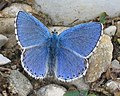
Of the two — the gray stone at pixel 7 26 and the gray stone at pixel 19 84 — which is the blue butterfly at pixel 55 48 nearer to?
the gray stone at pixel 19 84

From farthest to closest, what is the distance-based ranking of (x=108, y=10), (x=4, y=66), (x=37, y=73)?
1. (x=108, y=10)
2. (x=4, y=66)
3. (x=37, y=73)

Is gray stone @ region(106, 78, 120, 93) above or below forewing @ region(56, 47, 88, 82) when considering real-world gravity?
below

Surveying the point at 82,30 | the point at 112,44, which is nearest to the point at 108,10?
the point at 112,44

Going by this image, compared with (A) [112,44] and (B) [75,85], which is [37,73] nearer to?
(B) [75,85]

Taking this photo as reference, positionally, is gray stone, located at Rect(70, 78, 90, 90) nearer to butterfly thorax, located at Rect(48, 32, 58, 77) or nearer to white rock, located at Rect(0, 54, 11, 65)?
butterfly thorax, located at Rect(48, 32, 58, 77)

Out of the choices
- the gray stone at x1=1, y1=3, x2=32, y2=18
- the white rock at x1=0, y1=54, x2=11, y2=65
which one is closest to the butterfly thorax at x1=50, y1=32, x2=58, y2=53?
the white rock at x1=0, y1=54, x2=11, y2=65

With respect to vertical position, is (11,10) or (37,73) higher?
(11,10)

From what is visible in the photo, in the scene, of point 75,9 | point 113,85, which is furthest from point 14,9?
point 113,85
